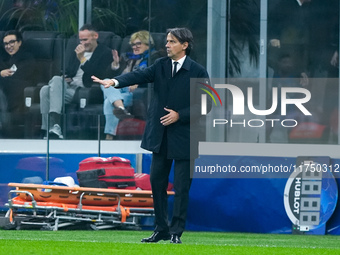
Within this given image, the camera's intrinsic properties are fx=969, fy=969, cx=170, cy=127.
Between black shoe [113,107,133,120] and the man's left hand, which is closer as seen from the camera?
the man's left hand

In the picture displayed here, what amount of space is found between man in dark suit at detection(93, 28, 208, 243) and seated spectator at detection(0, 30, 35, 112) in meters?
5.59

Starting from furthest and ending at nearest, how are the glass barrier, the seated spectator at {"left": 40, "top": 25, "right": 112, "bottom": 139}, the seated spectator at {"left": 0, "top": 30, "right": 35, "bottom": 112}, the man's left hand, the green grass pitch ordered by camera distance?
the seated spectator at {"left": 0, "top": 30, "right": 35, "bottom": 112}
the seated spectator at {"left": 40, "top": 25, "right": 112, "bottom": 139}
the glass barrier
the man's left hand
the green grass pitch

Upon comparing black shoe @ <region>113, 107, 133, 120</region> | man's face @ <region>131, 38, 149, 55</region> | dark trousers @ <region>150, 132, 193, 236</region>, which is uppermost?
man's face @ <region>131, 38, 149, 55</region>

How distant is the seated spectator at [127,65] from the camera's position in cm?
1248

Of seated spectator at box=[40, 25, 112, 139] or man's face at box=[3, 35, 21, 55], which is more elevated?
man's face at box=[3, 35, 21, 55]

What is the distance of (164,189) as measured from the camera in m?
7.68


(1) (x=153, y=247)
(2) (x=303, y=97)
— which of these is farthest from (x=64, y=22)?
(1) (x=153, y=247)

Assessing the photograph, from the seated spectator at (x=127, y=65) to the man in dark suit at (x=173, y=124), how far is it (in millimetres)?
4700

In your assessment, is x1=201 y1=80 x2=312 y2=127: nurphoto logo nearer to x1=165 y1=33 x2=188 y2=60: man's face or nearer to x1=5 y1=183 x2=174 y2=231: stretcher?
x1=5 y1=183 x2=174 y2=231: stretcher

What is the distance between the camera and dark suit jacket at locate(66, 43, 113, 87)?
12867mm

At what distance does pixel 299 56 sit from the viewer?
42.9 feet

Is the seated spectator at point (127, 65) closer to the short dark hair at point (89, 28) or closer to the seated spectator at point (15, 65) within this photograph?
the short dark hair at point (89, 28)

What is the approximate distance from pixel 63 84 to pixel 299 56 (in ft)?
10.5

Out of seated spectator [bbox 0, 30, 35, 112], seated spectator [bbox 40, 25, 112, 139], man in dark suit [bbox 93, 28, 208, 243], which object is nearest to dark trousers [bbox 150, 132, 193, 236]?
man in dark suit [bbox 93, 28, 208, 243]
